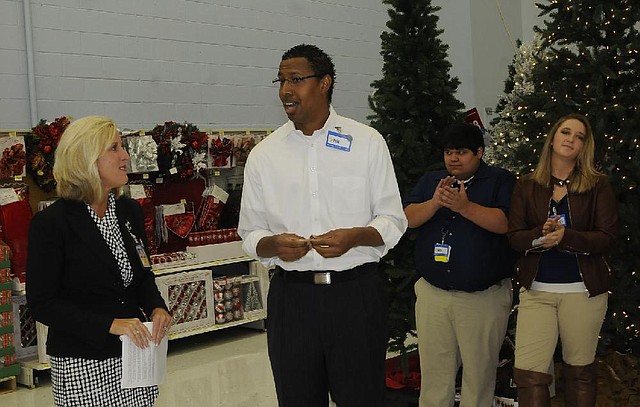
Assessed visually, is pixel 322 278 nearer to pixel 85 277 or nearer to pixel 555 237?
pixel 85 277

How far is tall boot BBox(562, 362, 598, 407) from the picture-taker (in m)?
3.66

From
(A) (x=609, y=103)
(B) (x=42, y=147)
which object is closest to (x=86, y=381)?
(A) (x=609, y=103)

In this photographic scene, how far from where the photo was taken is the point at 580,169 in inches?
146

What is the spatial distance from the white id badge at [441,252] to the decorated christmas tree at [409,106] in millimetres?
737

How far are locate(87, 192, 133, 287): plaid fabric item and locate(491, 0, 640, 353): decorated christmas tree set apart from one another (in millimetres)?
2628

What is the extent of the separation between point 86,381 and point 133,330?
0.24m

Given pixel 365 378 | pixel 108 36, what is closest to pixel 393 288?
pixel 365 378

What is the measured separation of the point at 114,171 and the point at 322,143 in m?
0.71

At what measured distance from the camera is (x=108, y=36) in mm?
6809

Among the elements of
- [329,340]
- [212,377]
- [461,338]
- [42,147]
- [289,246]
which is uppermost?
[42,147]

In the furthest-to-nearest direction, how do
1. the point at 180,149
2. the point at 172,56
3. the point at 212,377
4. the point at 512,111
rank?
the point at 172,56, the point at 180,149, the point at 512,111, the point at 212,377

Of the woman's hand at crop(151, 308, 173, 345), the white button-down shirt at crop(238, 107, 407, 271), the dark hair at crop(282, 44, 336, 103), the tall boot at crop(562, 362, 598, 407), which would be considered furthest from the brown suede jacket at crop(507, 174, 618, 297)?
the woman's hand at crop(151, 308, 173, 345)

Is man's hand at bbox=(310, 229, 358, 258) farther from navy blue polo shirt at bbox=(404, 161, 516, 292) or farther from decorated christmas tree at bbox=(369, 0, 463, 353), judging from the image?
decorated christmas tree at bbox=(369, 0, 463, 353)

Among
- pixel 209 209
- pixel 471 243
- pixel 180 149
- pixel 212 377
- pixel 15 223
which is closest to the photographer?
pixel 471 243
